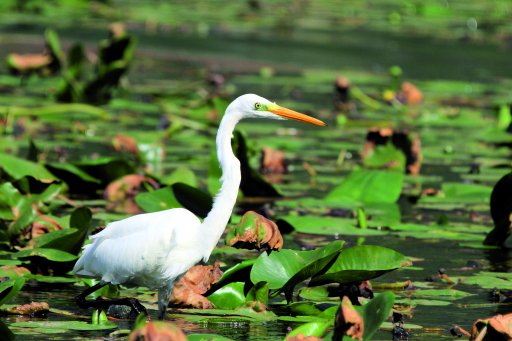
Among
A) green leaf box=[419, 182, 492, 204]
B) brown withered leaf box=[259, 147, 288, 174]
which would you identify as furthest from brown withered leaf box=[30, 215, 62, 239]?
green leaf box=[419, 182, 492, 204]

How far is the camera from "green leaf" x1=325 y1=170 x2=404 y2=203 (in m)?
7.62

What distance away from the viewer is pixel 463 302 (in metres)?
5.55

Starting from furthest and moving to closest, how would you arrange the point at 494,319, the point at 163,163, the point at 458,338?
the point at 163,163 < the point at 458,338 < the point at 494,319

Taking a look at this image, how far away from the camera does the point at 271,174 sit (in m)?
8.77

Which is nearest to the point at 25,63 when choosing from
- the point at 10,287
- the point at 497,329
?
A: the point at 10,287

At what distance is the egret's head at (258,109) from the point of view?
17.0 feet

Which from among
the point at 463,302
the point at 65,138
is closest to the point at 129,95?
the point at 65,138

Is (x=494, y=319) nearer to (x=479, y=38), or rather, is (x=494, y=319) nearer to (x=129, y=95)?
(x=129, y=95)

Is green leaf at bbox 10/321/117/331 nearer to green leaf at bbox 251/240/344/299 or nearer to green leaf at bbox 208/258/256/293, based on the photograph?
green leaf at bbox 208/258/256/293

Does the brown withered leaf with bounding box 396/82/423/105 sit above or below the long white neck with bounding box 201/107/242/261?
above

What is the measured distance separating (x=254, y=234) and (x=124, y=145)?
3390 mm

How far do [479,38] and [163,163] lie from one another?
1126 cm

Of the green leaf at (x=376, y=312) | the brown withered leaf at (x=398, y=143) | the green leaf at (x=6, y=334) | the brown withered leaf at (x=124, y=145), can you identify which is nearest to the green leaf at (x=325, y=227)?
the brown withered leaf at (x=124, y=145)

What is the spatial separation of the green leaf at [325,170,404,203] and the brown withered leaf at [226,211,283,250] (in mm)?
2708
